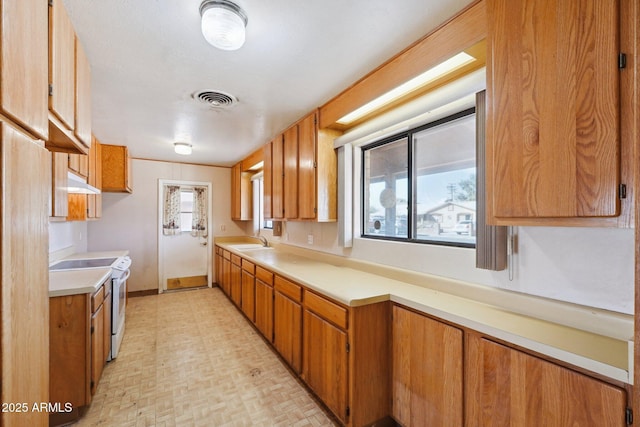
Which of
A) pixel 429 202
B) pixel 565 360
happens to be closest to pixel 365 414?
pixel 565 360

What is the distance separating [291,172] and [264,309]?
1478 mm

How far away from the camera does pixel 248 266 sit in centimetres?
344

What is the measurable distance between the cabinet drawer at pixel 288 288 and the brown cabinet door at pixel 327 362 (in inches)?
6.6

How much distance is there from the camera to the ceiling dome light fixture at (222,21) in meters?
1.29

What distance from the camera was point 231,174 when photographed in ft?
18.2

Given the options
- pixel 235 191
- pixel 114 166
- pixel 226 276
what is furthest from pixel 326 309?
pixel 235 191

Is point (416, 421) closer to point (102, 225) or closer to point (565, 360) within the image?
point (565, 360)

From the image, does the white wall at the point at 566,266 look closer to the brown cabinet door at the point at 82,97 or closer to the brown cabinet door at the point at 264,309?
the brown cabinet door at the point at 264,309

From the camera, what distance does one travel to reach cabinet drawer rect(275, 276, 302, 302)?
2232mm

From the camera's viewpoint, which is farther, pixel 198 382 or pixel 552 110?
pixel 198 382

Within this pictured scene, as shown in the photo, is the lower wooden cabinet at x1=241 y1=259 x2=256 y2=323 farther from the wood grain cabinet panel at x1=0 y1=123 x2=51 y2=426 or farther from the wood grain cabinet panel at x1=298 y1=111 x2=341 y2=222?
the wood grain cabinet panel at x1=0 y1=123 x2=51 y2=426

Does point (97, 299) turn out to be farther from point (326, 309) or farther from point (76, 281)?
point (326, 309)

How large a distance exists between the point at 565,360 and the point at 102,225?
18.5 ft

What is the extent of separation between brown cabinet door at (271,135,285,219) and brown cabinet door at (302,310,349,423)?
1.49m
